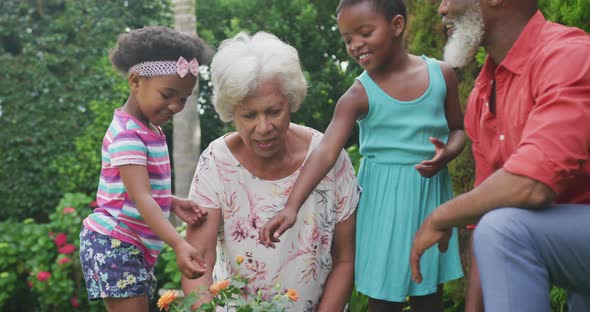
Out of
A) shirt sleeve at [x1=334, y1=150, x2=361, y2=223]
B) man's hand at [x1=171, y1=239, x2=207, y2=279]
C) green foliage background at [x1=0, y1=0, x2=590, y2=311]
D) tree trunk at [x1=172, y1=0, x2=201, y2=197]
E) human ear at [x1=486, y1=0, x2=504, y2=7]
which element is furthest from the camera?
green foliage background at [x1=0, y1=0, x2=590, y2=311]

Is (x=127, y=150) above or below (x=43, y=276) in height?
above

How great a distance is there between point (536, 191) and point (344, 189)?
1.04 metres

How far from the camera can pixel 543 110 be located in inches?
84.1

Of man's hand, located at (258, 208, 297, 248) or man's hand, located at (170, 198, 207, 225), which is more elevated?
man's hand, located at (258, 208, 297, 248)

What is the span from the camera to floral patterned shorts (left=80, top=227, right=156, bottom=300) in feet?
10.1

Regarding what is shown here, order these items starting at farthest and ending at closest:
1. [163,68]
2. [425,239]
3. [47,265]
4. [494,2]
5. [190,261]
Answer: [47,265] → [163,68] → [190,261] → [494,2] → [425,239]

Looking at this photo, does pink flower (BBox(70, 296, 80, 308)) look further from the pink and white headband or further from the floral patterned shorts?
the pink and white headband

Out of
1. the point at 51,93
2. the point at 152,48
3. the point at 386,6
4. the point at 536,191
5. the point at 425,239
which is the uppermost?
the point at 386,6

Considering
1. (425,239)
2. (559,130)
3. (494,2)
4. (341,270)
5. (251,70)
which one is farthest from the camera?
(341,270)

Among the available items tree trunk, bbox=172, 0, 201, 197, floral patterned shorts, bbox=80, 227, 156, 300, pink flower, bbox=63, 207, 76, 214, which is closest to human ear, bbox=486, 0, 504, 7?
floral patterned shorts, bbox=80, 227, 156, 300

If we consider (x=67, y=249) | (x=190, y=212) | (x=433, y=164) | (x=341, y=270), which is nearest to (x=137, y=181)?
(x=190, y=212)

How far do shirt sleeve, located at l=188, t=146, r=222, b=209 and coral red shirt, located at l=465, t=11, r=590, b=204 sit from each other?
1090mm

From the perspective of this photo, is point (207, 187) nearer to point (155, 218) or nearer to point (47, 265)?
point (155, 218)

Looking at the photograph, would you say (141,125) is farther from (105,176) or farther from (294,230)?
(294,230)
